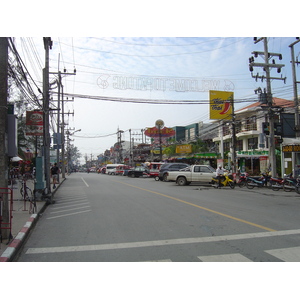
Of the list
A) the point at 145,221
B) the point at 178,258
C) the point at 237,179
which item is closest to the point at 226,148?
the point at 237,179

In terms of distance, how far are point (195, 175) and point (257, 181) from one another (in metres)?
4.75

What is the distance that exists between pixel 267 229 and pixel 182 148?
38468mm

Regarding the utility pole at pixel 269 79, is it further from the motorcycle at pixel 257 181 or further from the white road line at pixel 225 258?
the white road line at pixel 225 258

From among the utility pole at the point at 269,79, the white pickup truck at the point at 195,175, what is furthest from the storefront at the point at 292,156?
the white pickup truck at the point at 195,175

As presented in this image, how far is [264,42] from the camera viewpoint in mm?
21328

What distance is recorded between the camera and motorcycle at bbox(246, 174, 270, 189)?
19408mm

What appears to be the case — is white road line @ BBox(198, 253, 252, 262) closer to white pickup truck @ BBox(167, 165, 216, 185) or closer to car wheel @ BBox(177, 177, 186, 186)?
white pickup truck @ BBox(167, 165, 216, 185)

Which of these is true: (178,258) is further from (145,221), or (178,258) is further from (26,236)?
(26,236)

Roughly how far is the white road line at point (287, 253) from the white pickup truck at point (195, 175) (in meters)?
16.1

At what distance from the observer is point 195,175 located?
22547mm

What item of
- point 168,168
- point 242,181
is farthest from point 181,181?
point 168,168

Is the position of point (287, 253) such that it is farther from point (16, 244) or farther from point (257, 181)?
point (257, 181)

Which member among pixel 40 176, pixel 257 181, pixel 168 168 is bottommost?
pixel 257 181

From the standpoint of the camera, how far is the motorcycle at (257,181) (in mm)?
19408
